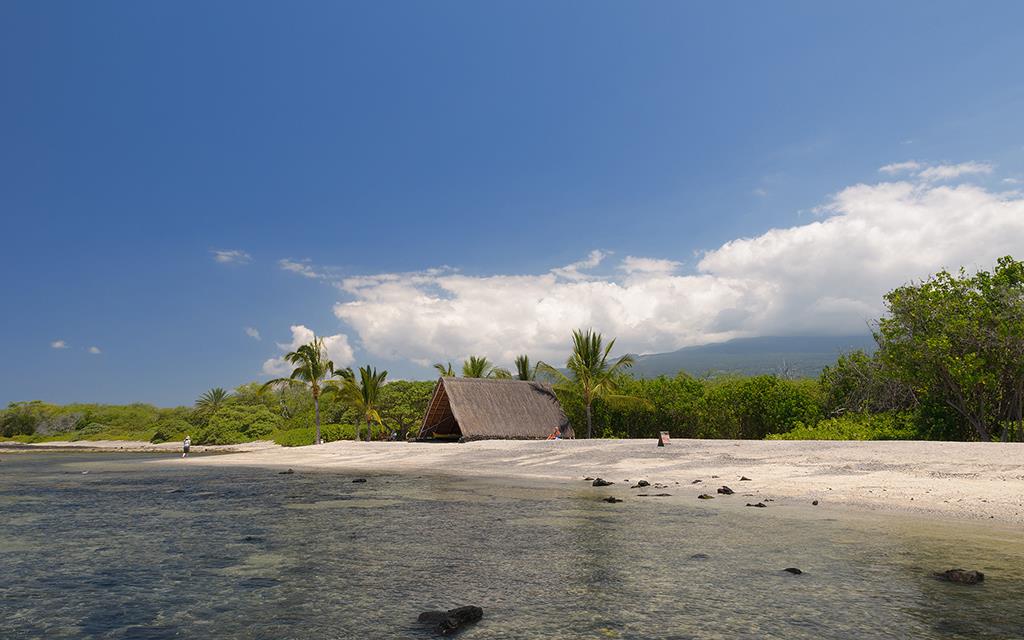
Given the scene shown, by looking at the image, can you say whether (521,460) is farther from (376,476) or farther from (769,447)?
(769,447)

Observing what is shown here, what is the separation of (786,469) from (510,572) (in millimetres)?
13264

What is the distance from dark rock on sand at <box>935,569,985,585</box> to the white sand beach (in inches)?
222

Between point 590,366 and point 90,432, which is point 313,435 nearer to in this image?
point 590,366

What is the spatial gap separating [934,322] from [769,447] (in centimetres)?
843

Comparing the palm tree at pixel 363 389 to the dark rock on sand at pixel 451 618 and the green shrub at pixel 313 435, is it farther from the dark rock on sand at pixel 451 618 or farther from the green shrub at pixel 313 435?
the dark rock on sand at pixel 451 618

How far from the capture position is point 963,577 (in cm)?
705

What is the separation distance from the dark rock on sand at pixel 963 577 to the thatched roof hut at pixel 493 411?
28892 millimetres

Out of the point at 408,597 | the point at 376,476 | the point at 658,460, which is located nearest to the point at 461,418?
the point at 376,476

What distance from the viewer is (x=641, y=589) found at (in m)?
7.10

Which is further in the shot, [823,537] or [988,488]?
[988,488]

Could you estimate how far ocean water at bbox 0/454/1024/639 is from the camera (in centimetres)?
592

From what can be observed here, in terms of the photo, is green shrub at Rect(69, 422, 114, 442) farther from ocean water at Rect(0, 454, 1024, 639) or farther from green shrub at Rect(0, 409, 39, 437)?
ocean water at Rect(0, 454, 1024, 639)

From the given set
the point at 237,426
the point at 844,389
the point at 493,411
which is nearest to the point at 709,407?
the point at 844,389

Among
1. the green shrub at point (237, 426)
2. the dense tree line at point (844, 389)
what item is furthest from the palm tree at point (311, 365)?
the green shrub at point (237, 426)
